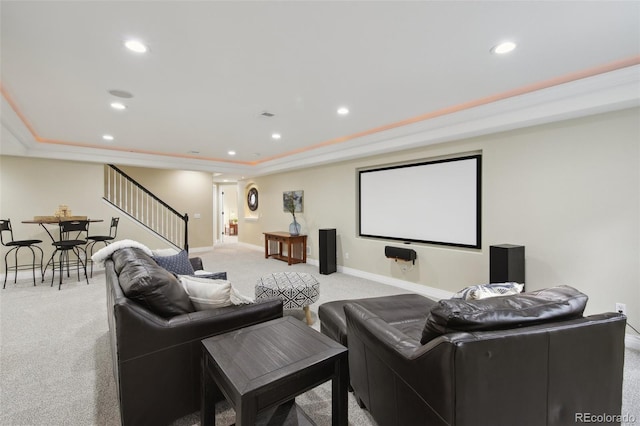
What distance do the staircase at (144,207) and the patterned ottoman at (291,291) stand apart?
15.5 ft

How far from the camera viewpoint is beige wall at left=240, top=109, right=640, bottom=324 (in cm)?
271

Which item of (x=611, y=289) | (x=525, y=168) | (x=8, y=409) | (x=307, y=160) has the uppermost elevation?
(x=307, y=160)

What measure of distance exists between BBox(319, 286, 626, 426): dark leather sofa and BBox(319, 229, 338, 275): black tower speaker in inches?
157

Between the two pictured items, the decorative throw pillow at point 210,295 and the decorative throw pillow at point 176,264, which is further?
the decorative throw pillow at point 176,264

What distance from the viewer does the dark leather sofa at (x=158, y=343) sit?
1.52 meters

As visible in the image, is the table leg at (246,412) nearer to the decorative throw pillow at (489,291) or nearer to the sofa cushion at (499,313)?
the sofa cushion at (499,313)

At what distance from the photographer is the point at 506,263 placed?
307 centimetres

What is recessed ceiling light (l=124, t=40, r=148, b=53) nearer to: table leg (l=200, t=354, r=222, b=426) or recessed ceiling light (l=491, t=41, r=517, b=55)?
table leg (l=200, t=354, r=222, b=426)

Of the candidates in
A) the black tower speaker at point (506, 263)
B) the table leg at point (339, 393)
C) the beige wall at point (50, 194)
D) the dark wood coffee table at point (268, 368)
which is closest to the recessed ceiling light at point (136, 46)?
the dark wood coffee table at point (268, 368)


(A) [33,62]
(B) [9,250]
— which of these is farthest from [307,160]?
(B) [9,250]

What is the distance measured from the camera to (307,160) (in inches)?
232

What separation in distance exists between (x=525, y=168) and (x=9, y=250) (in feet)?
26.7

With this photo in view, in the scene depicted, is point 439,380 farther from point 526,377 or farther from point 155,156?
point 155,156

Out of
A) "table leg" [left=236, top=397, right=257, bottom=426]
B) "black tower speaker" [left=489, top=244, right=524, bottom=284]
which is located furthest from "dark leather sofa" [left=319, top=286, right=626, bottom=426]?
"black tower speaker" [left=489, top=244, right=524, bottom=284]
